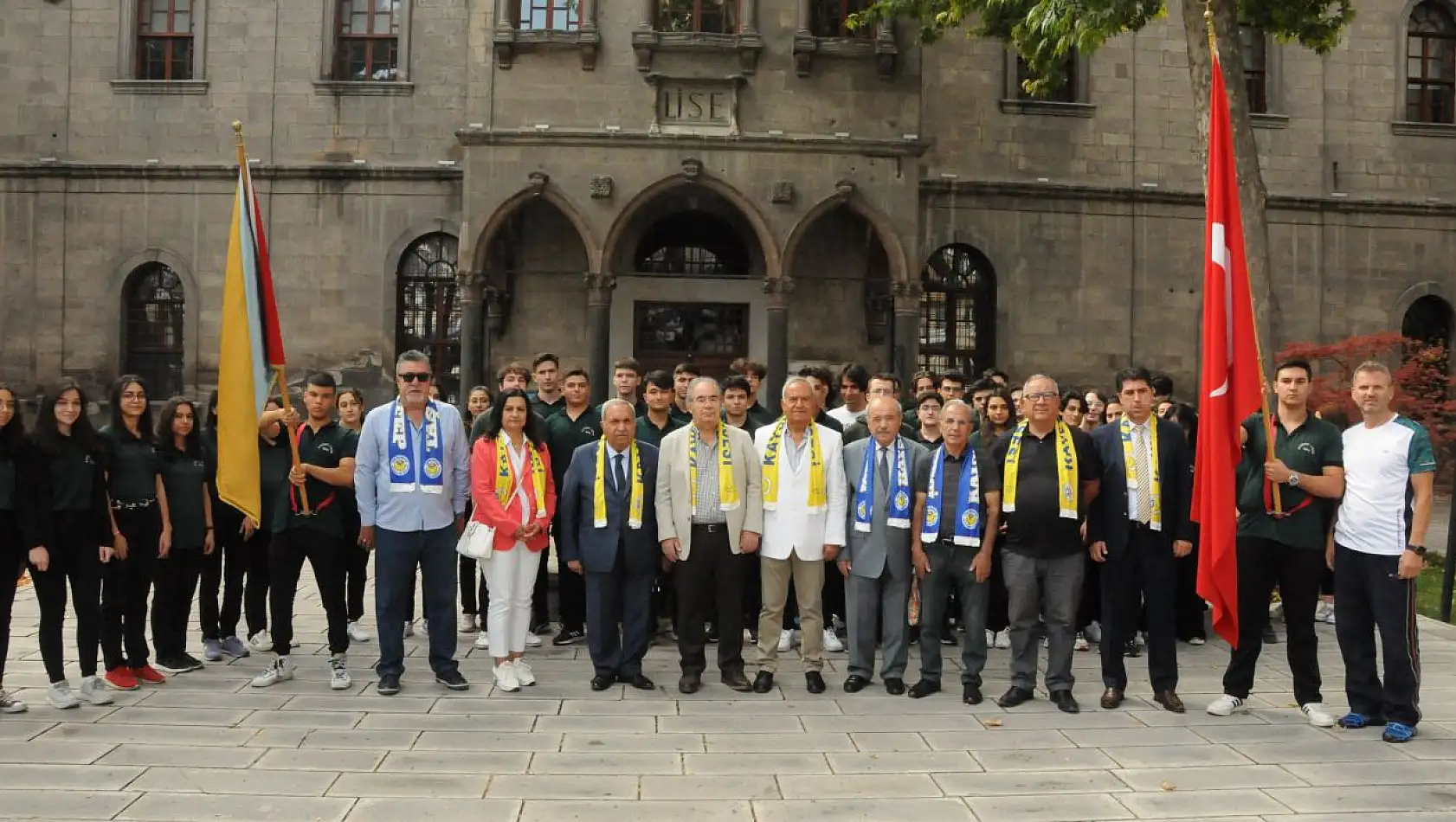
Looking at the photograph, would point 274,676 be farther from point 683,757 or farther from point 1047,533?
point 1047,533

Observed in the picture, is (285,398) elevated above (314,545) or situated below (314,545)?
above

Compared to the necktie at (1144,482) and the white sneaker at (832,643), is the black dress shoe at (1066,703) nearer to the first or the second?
the necktie at (1144,482)

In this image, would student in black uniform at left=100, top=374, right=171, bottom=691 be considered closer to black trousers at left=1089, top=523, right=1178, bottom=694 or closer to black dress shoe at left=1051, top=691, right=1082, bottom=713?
black dress shoe at left=1051, top=691, right=1082, bottom=713

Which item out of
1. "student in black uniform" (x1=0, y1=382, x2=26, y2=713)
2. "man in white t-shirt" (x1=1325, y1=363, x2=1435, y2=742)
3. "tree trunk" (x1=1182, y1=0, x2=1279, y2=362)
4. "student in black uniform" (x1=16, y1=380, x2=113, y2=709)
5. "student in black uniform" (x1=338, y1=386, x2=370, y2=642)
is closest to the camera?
"man in white t-shirt" (x1=1325, y1=363, x2=1435, y2=742)

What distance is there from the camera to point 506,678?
829 centimetres

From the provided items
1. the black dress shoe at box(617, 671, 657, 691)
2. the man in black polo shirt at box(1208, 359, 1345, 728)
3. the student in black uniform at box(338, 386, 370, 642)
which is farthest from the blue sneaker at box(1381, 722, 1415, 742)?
the student in black uniform at box(338, 386, 370, 642)

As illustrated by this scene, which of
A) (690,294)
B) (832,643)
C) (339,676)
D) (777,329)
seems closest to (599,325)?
(690,294)

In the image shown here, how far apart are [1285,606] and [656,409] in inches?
189

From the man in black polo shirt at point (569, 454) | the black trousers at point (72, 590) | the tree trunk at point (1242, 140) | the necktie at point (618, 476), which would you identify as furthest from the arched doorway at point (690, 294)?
the black trousers at point (72, 590)

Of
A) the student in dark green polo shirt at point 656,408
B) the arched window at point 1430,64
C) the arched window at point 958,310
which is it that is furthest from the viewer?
the arched window at point 1430,64

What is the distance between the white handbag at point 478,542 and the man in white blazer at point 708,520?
118 cm

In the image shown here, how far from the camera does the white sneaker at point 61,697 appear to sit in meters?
7.59

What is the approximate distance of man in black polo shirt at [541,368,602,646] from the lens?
979cm

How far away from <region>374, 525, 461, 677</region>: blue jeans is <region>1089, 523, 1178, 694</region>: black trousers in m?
4.51
